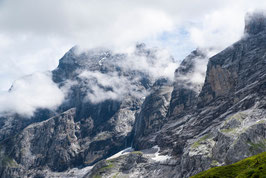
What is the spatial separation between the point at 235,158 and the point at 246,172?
104 meters

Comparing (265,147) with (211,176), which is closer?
(211,176)

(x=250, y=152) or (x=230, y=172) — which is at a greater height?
(x=250, y=152)

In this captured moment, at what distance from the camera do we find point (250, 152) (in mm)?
197125

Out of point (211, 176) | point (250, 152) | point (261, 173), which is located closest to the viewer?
point (261, 173)

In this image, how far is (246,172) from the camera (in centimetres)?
10062

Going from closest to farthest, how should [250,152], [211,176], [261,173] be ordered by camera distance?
[261,173], [211,176], [250,152]

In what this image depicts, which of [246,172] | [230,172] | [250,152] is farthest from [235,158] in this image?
[246,172]

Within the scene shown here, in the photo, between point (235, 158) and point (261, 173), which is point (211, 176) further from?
point (235, 158)

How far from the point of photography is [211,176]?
112 metres

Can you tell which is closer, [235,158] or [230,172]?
[230,172]

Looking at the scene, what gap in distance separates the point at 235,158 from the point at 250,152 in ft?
31.2

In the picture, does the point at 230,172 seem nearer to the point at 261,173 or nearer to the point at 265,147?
the point at 261,173

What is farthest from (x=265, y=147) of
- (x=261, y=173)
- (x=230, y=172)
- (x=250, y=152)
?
(x=261, y=173)

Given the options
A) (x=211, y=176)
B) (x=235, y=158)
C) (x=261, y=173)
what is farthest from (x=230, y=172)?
(x=235, y=158)
